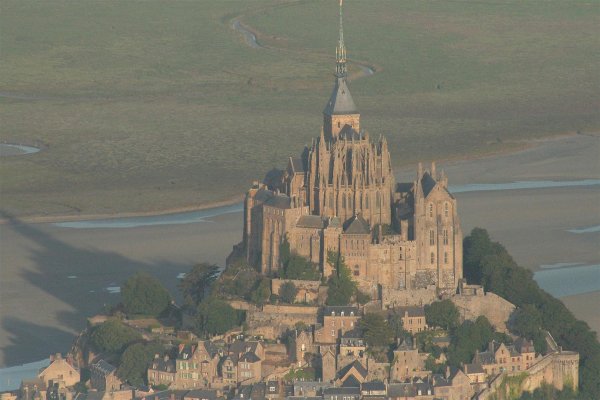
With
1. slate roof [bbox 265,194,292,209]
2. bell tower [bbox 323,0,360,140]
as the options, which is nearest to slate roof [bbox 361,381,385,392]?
slate roof [bbox 265,194,292,209]

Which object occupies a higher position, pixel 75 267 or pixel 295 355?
pixel 75 267

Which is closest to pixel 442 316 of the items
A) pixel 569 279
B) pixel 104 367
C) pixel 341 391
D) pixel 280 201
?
pixel 341 391

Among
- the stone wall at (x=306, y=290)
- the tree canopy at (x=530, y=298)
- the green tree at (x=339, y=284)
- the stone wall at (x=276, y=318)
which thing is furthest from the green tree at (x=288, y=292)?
the tree canopy at (x=530, y=298)

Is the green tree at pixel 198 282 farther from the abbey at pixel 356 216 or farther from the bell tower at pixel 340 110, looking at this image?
the bell tower at pixel 340 110

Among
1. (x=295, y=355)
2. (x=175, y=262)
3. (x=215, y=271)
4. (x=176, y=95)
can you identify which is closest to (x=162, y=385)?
(x=295, y=355)

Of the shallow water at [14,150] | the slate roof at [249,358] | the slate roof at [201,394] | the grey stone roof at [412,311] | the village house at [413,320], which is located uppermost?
the shallow water at [14,150]

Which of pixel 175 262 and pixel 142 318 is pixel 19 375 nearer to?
pixel 142 318
